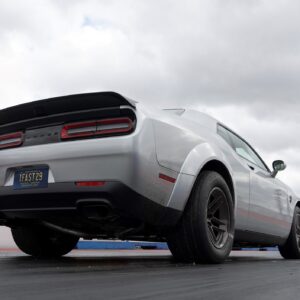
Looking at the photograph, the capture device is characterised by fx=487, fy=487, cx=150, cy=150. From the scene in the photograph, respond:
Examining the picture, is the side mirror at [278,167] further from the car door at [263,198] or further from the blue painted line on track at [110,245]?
the blue painted line on track at [110,245]

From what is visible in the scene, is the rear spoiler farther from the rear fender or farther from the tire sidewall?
the tire sidewall

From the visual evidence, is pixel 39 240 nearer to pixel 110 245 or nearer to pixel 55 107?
pixel 55 107

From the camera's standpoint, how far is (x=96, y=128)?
135 inches

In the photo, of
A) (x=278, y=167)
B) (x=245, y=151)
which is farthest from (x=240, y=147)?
(x=278, y=167)

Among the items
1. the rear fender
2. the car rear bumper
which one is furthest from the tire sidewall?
the car rear bumper

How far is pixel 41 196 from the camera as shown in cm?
344

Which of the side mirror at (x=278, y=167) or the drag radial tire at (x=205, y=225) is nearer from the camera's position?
the drag radial tire at (x=205, y=225)

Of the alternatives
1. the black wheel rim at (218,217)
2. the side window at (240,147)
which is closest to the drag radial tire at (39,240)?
the black wheel rim at (218,217)

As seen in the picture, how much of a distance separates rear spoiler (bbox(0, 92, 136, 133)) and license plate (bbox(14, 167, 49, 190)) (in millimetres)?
386

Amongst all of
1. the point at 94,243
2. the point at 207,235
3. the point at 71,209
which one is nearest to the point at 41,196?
the point at 71,209

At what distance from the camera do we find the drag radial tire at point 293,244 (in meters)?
6.20

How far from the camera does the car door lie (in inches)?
193

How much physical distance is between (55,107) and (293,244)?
3929mm

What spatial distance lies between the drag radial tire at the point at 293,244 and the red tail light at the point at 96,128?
363 centimetres
